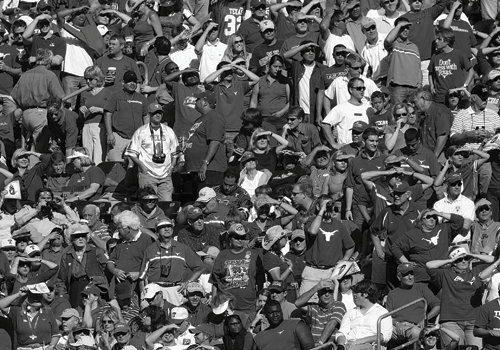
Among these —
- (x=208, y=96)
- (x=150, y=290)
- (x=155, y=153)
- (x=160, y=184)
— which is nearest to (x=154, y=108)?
(x=155, y=153)

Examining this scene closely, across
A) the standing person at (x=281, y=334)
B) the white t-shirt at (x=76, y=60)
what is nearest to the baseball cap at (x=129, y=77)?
the white t-shirt at (x=76, y=60)

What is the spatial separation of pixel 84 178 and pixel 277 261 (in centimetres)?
398

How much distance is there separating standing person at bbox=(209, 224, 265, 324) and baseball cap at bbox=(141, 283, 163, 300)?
2.26 ft

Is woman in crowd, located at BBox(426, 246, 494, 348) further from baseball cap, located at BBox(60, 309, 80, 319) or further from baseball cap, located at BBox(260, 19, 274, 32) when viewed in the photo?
baseball cap, located at BBox(260, 19, 274, 32)

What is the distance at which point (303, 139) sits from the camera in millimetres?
22922

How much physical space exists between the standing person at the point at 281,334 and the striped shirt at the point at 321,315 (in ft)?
2.27

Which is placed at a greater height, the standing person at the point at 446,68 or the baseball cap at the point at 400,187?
the baseball cap at the point at 400,187

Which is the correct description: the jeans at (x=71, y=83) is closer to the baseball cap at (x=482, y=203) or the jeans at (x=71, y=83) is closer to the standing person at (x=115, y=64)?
the standing person at (x=115, y=64)

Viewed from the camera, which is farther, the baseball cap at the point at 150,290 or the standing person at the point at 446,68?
the standing person at the point at 446,68

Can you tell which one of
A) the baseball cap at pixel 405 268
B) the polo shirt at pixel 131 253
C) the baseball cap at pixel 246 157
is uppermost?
the baseball cap at pixel 405 268

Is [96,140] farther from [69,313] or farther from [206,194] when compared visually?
[69,313]

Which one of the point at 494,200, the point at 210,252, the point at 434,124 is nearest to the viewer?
the point at 210,252

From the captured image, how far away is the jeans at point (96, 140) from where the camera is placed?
2367 centimetres

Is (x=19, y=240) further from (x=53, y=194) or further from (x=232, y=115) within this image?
(x=232, y=115)
